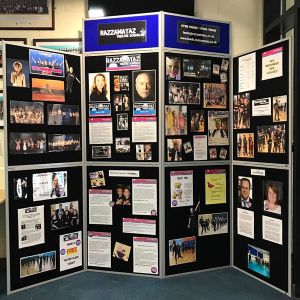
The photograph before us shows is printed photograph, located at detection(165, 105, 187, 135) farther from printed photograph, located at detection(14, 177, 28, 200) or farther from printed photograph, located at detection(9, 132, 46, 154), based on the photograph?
printed photograph, located at detection(14, 177, 28, 200)

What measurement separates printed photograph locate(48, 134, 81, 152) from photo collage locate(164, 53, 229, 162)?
2.80 feet

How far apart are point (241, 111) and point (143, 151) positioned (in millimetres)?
982

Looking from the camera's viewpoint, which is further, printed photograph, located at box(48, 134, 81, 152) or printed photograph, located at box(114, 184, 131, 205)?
printed photograph, located at box(114, 184, 131, 205)

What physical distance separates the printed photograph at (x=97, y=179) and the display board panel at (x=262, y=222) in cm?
126

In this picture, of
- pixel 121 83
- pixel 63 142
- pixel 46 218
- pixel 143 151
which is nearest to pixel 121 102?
pixel 121 83

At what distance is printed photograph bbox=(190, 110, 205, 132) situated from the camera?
3.23 m

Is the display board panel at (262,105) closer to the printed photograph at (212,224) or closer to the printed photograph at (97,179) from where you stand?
the printed photograph at (212,224)

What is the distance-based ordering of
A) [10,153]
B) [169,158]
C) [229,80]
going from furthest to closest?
1. [229,80]
2. [169,158]
3. [10,153]

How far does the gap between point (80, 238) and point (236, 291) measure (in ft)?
4.85

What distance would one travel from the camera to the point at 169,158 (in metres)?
3.14

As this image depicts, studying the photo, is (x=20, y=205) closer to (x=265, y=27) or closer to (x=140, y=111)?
(x=140, y=111)

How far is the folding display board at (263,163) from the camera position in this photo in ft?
9.04

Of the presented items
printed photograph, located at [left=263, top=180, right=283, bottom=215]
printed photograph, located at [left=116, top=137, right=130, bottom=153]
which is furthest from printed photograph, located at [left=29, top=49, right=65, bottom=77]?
printed photograph, located at [left=263, top=180, right=283, bottom=215]

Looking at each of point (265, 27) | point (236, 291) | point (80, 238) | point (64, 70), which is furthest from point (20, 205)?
point (265, 27)
